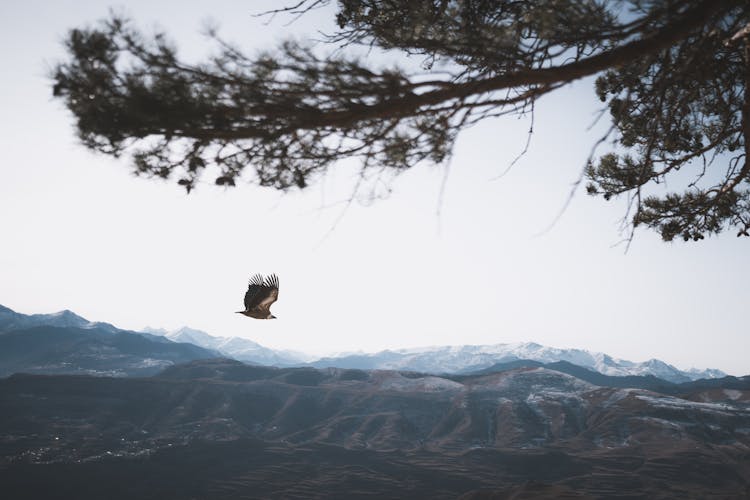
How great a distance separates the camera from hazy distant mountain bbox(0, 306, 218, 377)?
7738 centimetres

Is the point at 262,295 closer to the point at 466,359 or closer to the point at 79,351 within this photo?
the point at 79,351

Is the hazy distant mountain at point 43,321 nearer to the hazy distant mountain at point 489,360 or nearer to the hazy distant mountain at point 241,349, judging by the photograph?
the hazy distant mountain at point 241,349

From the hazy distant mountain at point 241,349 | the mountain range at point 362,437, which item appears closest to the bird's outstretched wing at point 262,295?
the mountain range at point 362,437

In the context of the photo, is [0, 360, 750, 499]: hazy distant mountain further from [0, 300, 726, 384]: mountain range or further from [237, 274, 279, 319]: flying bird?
[0, 300, 726, 384]: mountain range

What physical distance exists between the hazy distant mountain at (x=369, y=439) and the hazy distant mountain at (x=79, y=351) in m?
30.3

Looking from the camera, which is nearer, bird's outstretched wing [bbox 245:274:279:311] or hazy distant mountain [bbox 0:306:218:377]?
bird's outstretched wing [bbox 245:274:279:311]

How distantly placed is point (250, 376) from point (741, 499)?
58.3 metres

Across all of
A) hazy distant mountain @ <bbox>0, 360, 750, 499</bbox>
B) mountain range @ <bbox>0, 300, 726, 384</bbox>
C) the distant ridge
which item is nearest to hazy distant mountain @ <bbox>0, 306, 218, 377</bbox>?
mountain range @ <bbox>0, 300, 726, 384</bbox>

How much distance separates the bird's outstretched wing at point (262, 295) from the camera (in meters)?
3.60

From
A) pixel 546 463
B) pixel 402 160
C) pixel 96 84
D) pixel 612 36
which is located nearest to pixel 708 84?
pixel 612 36

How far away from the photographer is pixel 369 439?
4459 centimetres

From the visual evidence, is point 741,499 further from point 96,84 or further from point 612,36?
point 96,84

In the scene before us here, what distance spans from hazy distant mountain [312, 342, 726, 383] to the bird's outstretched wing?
142394 mm

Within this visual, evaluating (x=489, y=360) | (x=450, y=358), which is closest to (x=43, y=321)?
(x=450, y=358)
